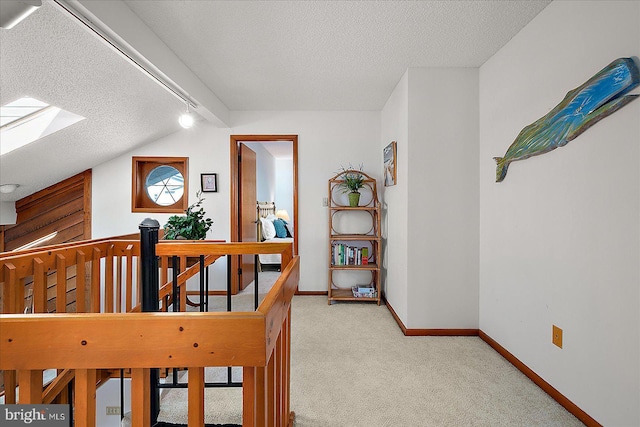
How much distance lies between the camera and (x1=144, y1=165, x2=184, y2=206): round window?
14.2ft

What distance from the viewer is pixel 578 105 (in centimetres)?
174

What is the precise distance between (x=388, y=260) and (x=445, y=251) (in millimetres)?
901

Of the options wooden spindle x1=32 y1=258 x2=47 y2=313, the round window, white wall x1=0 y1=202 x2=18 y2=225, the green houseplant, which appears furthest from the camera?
the round window

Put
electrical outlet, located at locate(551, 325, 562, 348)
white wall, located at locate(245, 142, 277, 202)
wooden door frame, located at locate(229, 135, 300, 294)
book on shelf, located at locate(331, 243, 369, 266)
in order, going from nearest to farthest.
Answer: electrical outlet, located at locate(551, 325, 562, 348) → book on shelf, located at locate(331, 243, 369, 266) → wooden door frame, located at locate(229, 135, 300, 294) → white wall, located at locate(245, 142, 277, 202)

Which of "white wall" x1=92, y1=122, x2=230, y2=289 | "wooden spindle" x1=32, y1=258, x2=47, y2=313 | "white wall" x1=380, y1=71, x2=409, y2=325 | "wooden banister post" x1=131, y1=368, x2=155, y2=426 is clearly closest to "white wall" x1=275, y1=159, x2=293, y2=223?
"white wall" x1=92, y1=122, x2=230, y2=289

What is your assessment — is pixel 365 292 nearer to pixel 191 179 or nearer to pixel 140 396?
pixel 191 179

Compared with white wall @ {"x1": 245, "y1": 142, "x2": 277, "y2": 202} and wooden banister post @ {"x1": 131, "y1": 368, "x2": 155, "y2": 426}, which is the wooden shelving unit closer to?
white wall @ {"x1": 245, "y1": 142, "x2": 277, "y2": 202}

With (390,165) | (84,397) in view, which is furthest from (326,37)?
(84,397)

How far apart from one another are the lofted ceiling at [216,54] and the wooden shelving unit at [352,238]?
1.15 meters

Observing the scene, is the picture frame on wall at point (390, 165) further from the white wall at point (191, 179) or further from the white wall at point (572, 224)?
the white wall at point (191, 179)

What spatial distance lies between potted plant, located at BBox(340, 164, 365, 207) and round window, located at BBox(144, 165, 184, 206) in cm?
208

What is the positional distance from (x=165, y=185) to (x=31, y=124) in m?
1.52

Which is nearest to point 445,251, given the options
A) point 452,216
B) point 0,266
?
point 452,216

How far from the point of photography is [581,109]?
1.72 meters
